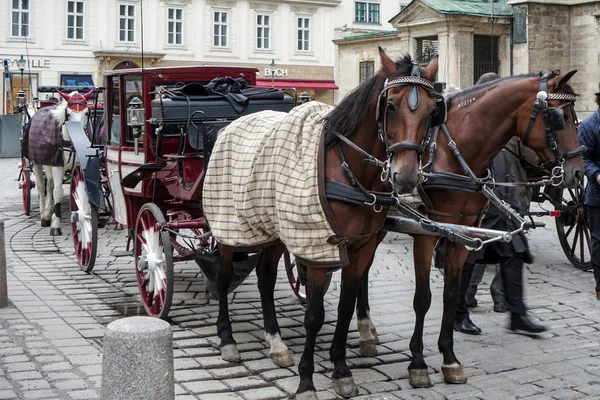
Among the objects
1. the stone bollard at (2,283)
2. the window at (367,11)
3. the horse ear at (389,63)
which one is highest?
the window at (367,11)

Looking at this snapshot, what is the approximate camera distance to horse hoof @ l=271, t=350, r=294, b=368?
5.76 metres

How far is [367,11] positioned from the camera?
48656mm

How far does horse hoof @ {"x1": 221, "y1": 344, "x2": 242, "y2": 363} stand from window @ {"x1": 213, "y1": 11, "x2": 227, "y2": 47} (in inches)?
1557

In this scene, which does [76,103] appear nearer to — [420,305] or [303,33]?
[420,305]

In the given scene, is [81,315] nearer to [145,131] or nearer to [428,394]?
[145,131]

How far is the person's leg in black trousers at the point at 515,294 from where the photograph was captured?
657cm

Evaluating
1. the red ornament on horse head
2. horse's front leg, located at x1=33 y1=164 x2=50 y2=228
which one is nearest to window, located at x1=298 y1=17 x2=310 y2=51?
horse's front leg, located at x1=33 y1=164 x2=50 y2=228

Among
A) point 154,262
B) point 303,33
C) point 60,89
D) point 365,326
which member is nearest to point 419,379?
point 365,326

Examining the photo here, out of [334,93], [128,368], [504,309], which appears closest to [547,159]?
[504,309]

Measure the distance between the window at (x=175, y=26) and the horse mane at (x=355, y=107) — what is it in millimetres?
39050

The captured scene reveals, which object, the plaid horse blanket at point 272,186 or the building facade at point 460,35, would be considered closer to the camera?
the plaid horse blanket at point 272,186

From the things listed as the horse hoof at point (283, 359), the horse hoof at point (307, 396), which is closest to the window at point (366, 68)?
the horse hoof at point (283, 359)

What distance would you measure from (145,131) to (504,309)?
11.5 ft

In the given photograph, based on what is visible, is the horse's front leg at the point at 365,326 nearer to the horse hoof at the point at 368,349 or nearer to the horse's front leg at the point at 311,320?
the horse hoof at the point at 368,349
